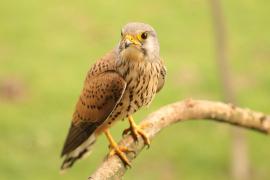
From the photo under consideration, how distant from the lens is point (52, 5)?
13.5m

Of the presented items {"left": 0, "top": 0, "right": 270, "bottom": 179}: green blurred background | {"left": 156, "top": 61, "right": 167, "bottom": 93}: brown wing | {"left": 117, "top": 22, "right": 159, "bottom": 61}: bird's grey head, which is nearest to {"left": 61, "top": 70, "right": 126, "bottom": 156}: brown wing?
{"left": 117, "top": 22, "right": 159, "bottom": 61}: bird's grey head

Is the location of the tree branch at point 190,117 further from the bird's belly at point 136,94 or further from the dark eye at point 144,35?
the dark eye at point 144,35

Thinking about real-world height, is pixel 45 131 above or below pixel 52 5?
below

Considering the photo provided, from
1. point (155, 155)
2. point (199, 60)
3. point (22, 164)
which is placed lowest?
point (22, 164)

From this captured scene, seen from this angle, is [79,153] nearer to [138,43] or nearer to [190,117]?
[190,117]

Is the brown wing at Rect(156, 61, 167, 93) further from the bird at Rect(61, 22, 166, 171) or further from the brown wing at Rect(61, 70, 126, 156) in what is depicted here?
the brown wing at Rect(61, 70, 126, 156)

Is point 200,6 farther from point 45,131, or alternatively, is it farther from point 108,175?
point 108,175

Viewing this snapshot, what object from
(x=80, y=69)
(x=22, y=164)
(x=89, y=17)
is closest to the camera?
(x=22, y=164)

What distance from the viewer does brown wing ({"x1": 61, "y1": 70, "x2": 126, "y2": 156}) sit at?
502cm

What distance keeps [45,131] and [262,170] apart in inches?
Answer: 129

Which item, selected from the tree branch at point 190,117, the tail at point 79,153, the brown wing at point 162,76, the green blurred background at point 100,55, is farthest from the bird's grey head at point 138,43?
the green blurred background at point 100,55

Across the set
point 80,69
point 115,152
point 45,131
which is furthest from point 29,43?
point 115,152

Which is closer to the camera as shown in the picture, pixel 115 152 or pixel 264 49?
pixel 115 152

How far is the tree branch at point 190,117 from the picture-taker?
5.04m
